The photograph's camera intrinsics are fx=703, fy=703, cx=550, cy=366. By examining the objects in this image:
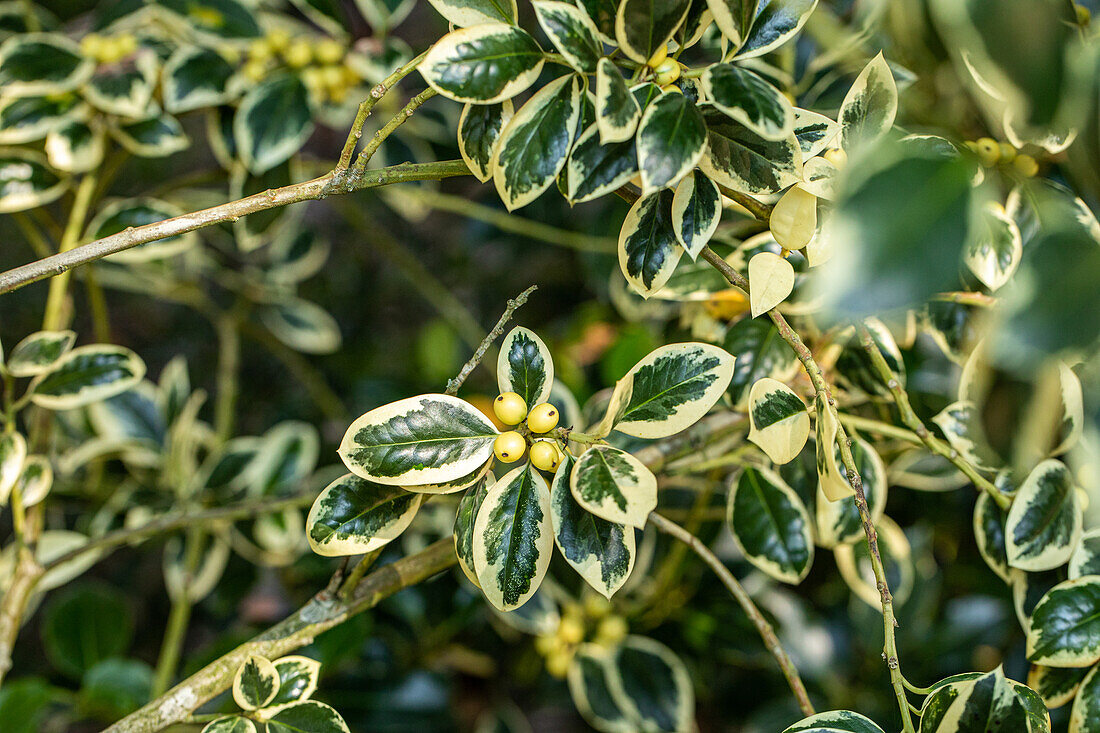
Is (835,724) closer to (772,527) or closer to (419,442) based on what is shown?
(772,527)

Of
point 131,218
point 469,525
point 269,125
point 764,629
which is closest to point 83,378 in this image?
point 131,218

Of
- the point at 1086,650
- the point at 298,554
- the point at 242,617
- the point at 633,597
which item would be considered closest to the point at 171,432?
the point at 298,554

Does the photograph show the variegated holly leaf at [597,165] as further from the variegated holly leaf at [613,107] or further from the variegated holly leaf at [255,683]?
the variegated holly leaf at [255,683]

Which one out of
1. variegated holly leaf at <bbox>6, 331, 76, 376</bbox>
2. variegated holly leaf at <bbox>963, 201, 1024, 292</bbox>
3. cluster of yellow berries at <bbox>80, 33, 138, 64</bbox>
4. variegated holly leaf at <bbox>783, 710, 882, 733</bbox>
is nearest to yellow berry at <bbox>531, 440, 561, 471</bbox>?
variegated holly leaf at <bbox>783, 710, 882, 733</bbox>

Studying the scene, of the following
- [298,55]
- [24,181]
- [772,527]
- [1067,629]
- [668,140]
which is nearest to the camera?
[668,140]

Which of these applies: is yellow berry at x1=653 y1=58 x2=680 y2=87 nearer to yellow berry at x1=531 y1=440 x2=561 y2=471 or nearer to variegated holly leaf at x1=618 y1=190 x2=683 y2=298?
variegated holly leaf at x1=618 y1=190 x2=683 y2=298

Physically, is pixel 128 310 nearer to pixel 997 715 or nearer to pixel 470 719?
pixel 470 719

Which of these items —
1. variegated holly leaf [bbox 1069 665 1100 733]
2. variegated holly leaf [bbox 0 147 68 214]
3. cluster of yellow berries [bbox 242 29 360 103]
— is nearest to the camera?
variegated holly leaf [bbox 1069 665 1100 733]
